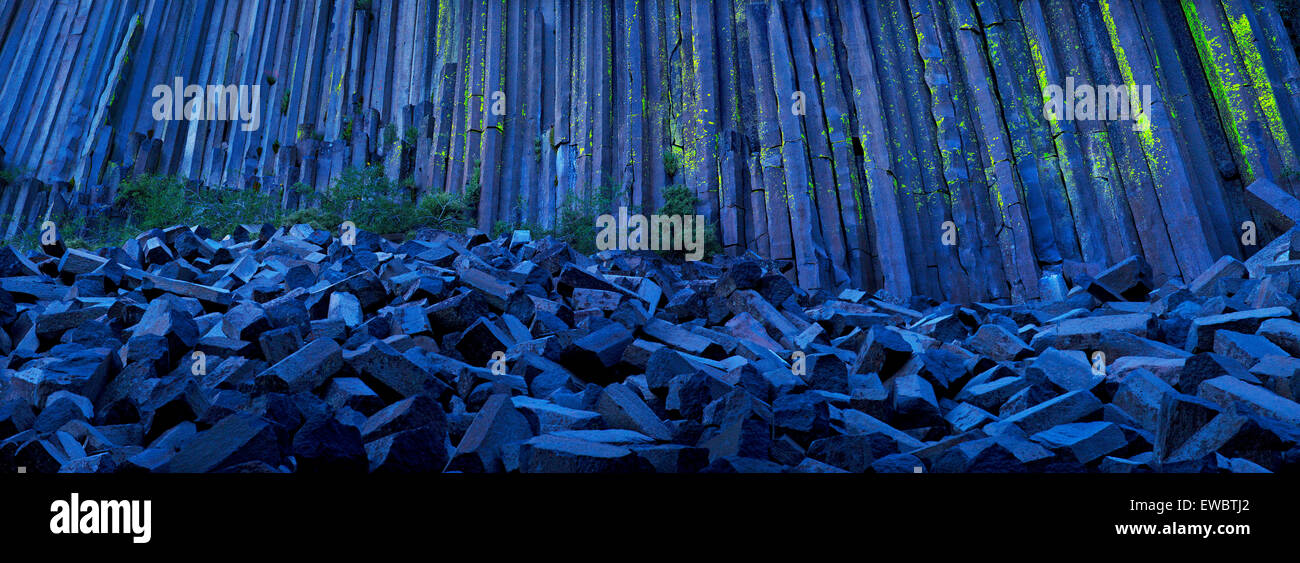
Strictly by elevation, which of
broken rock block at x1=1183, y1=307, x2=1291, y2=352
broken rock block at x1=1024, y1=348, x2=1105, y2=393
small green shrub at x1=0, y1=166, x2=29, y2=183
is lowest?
broken rock block at x1=1024, y1=348, x2=1105, y2=393

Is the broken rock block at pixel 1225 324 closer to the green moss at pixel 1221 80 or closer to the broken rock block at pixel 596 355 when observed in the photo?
the broken rock block at pixel 596 355

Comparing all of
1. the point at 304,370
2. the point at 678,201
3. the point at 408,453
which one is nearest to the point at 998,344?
the point at 408,453

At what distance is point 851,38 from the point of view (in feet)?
28.6

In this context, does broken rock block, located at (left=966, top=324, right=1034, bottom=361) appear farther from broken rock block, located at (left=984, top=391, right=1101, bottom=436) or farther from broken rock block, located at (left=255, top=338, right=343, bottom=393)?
broken rock block, located at (left=255, top=338, right=343, bottom=393)

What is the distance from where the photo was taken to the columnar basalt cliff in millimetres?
7285

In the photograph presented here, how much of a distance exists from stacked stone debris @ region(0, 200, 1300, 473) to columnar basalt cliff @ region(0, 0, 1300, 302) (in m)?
0.96

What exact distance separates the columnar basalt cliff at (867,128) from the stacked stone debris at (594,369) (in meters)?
0.96

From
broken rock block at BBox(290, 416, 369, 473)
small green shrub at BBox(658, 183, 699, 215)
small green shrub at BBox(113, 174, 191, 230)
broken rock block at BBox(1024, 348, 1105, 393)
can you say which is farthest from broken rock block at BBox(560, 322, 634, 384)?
small green shrub at BBox(113, 174, 191, 230)

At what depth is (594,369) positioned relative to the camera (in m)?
4.24

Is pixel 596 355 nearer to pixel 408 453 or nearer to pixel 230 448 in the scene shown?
pixel 408 453

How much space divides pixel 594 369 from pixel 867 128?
4.99m

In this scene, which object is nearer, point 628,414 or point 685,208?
point 628,414

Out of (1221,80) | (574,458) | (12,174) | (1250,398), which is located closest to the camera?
(574,458)

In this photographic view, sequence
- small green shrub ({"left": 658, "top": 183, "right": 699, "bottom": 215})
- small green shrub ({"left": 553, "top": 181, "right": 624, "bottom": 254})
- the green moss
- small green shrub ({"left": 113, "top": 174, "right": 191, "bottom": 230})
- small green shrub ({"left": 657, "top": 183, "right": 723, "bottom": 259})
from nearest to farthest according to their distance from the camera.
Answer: the green moss → small green shrub ({"left": 657, "top": 183, "right": 723, "bottom": 259}) → small green shrub ({"left": 658, "top": 183, "right": 699, "bottom": 215}) → small green shrub ({"left": 553, "top": 181, "right": 624, "bottom": 254}) → small green shrub ({"left": 113, "top": 174, "right": 191, "bottom": 230})
